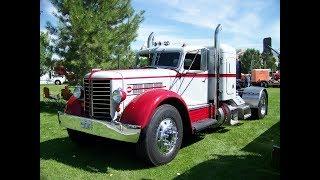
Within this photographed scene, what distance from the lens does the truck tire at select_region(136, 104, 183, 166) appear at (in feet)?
19.7

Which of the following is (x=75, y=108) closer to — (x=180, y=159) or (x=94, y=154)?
(x=94, y=154)

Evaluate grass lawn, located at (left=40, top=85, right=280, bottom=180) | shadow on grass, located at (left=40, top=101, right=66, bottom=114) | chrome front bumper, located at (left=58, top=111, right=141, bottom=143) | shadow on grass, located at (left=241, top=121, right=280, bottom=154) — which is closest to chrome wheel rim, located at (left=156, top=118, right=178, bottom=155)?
grass lawn, located at (left=40, top=85, right=280, bottom=180)

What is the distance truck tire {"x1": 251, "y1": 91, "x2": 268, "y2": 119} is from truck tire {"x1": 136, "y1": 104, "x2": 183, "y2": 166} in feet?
18.0

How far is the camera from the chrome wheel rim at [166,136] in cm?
629

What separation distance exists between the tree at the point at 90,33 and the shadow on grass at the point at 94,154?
5976mm

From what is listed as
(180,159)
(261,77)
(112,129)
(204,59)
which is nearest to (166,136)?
(180,159)

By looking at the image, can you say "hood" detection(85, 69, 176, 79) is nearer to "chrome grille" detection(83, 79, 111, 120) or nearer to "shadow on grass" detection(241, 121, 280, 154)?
"chrome grille" detection(83, 79, 111, 120)

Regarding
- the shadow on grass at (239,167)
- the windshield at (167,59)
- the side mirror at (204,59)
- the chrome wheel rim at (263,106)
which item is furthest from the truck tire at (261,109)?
the windshield at (167,59)

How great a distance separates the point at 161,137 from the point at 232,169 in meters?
1.40

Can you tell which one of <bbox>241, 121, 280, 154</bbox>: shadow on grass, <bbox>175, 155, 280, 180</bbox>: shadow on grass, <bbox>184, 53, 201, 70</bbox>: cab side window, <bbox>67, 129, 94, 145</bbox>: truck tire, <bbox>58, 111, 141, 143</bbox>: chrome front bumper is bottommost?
<bbox>175, 155, 280, 180</bbox>: shadow on grass

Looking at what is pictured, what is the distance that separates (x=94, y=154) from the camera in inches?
281

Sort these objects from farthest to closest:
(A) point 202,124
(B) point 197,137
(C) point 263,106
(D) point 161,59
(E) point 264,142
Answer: (C) point 263,106 < (B) point 197,137 < (D) point 161,59 < (E) point 264,142 < (A) point 202,124
